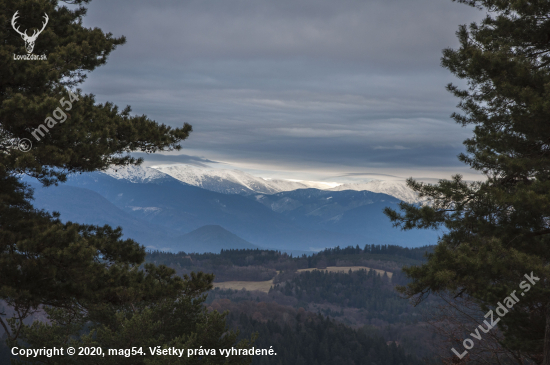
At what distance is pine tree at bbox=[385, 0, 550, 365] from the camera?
938 cm

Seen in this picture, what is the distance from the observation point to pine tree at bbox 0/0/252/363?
8.66m

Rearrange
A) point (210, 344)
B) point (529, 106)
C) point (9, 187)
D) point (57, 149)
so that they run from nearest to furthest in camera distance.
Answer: point (57, 149), point (529, 106), point (9, 187), point (210, 344)

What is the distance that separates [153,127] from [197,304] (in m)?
12.2

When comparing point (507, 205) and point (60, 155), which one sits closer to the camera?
point (60, 155)

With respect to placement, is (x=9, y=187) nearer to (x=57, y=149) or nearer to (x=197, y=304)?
(x=57, y=149)

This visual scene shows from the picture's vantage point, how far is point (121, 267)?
9.90 metres

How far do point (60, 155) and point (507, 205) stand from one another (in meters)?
9.55

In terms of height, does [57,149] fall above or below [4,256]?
above

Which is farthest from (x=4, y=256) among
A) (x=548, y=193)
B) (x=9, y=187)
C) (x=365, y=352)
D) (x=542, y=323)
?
(x=365, y=352)

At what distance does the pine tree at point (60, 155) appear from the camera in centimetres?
866

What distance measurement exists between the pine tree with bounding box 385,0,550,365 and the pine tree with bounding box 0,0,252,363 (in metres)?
6.13

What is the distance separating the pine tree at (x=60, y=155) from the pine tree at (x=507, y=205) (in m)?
6.13

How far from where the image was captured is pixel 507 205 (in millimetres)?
10070

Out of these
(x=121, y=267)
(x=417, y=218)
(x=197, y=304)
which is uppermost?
(x=417, y=218)
